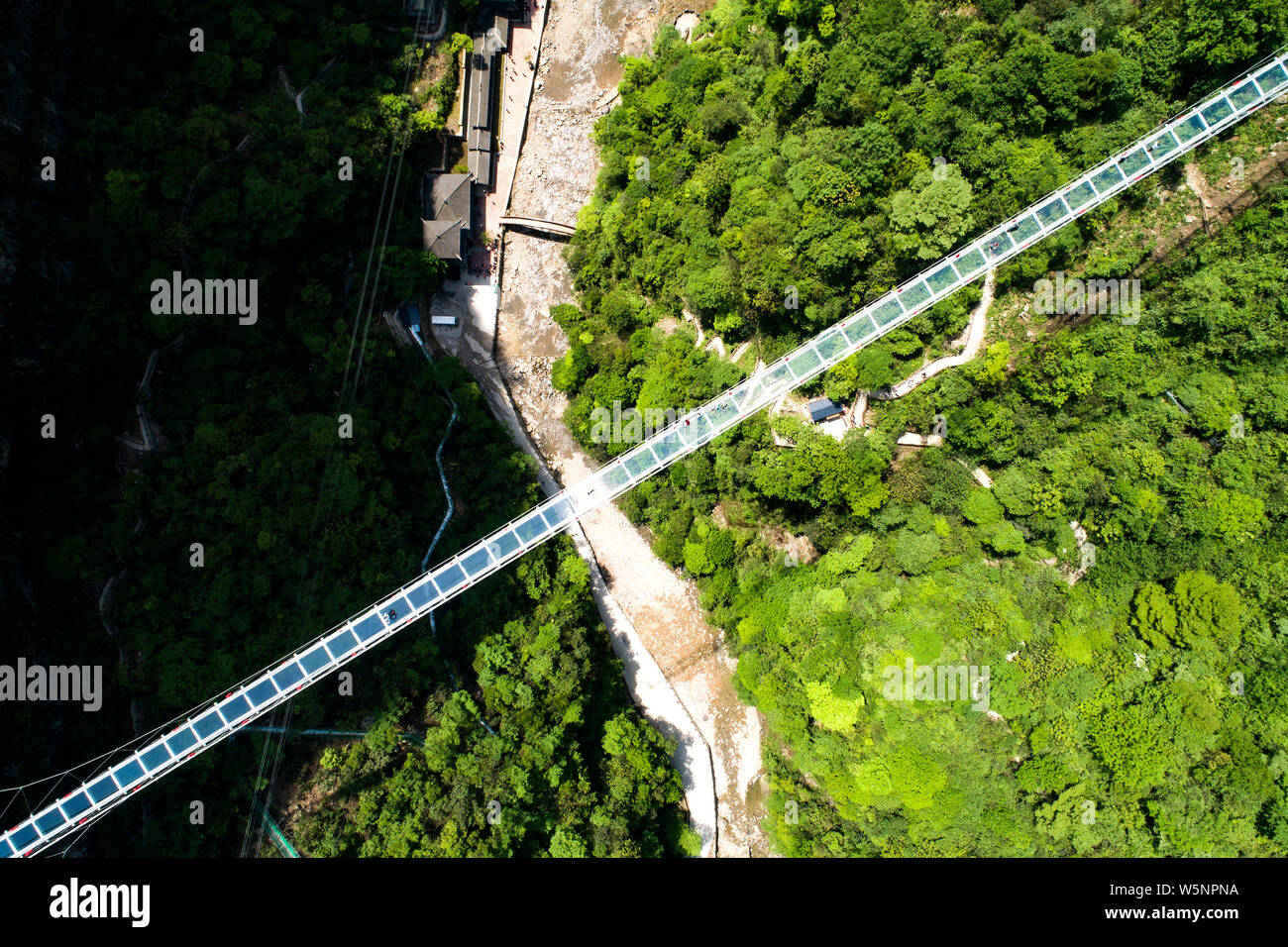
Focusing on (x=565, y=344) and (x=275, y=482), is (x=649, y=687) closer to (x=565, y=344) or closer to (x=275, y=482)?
(x=565, y=344)

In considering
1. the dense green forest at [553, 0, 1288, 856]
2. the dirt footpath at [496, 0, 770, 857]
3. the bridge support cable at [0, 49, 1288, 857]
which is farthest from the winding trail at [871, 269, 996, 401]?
the dirt footpath at [496, 0, 770, 857]

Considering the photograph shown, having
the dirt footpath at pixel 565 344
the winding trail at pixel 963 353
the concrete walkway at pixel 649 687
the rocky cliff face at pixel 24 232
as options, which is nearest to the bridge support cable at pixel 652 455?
the winding trail at pixel 963 353

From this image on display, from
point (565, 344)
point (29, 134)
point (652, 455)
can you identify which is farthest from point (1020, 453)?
point (29, 134)

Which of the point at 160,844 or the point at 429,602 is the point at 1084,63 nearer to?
the point at 429,602

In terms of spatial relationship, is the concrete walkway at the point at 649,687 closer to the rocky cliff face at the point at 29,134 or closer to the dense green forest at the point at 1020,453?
the dense green forest at the point at 1020,453

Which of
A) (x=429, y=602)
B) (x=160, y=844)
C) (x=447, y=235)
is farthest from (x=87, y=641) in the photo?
(x=447, y=235)
